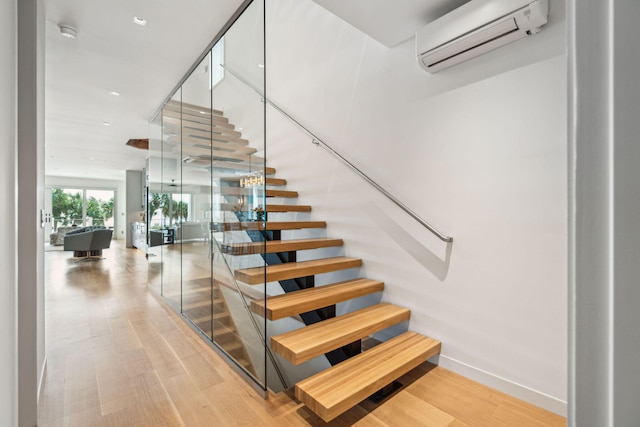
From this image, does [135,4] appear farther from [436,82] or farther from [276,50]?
[436,82]

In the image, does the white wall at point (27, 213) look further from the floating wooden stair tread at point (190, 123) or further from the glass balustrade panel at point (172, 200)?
the glass balustrade panel at point (172, 200)

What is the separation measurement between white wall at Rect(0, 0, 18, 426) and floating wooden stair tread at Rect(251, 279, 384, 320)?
1.20 metres

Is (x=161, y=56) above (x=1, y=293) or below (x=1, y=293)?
above

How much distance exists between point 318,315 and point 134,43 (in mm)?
3319

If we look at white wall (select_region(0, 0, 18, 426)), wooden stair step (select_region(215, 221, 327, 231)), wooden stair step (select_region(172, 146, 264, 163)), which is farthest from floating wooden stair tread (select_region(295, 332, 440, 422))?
wooden stair step (select_region(172, 146, 264, 163))

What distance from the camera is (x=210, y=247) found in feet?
9.43

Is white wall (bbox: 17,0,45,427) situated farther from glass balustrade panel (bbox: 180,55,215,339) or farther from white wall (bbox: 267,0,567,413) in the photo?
white wall (bbox: 267,0,567,413)

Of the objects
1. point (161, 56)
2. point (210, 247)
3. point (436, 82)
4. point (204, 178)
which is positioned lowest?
point (210, 247)

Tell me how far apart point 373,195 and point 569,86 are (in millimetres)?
2457

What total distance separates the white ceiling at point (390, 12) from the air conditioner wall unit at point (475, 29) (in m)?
0.11

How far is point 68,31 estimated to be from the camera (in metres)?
2.94

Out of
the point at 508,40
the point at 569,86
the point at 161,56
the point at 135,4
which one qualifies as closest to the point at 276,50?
the point at 161,56

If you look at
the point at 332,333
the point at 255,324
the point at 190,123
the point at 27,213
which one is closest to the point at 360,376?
the point at 332,333

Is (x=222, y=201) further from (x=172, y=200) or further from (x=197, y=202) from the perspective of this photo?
(x=172, y=200)
